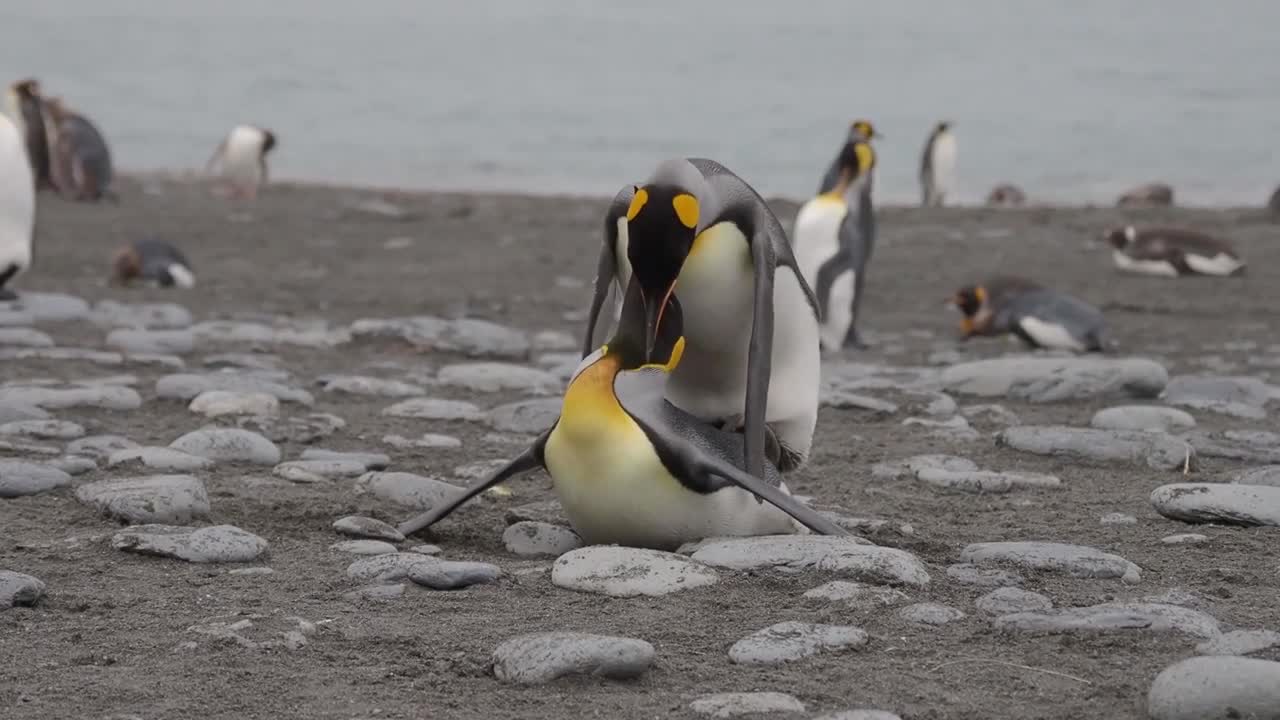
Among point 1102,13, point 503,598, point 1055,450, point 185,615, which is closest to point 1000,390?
point 1055,450

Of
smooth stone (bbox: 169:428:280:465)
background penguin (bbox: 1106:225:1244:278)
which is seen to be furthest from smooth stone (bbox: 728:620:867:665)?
background penguin (bbox: 1106:225:1244:278)

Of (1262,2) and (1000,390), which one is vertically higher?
(1262,2)

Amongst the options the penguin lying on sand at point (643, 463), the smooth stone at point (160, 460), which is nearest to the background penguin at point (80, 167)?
the smooth stone at point (160, 460)

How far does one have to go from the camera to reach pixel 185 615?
281cm

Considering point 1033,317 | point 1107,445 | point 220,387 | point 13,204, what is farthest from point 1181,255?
point 220,387

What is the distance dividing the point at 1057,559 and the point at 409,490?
1499mm

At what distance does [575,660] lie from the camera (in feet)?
8.18

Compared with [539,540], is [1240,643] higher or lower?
higher

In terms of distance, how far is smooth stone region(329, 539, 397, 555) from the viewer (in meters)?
3.35

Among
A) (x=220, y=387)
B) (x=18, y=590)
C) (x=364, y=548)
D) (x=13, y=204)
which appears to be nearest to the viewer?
(x=18, y=590)

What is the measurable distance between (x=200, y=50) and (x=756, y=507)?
175 feet

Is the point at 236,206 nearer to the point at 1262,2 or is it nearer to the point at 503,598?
the point at 503,598

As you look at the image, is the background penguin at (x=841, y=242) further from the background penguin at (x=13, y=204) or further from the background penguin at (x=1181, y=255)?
the background penguin at (x=13, y=204)

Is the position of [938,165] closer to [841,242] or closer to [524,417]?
[841,242]
